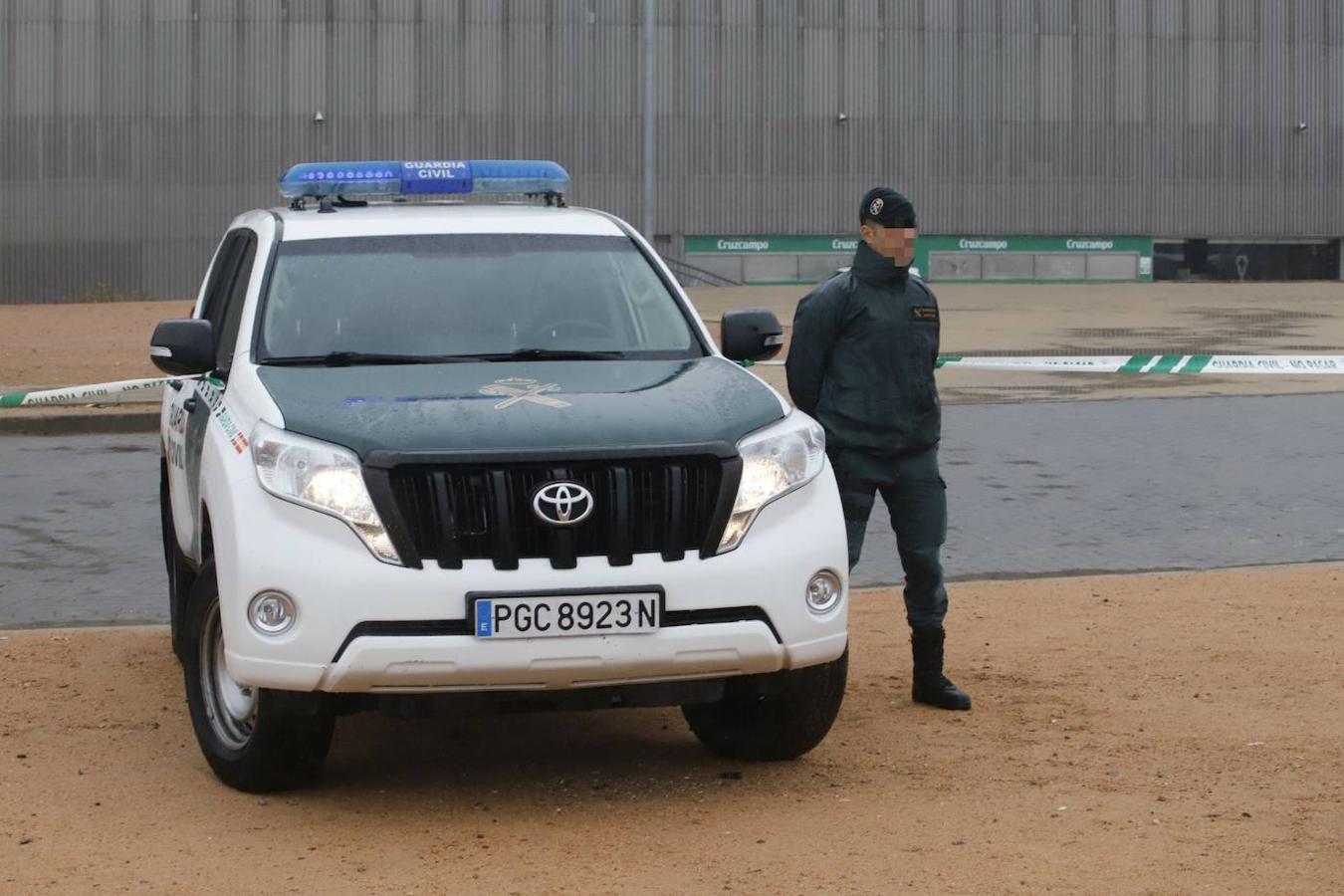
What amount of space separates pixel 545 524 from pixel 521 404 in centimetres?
50

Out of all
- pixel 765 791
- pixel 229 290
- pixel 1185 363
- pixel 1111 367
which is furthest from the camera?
pixel 1185 363

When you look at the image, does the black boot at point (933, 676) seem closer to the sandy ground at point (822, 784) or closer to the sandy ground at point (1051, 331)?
the sandy ground at point (822, 784)

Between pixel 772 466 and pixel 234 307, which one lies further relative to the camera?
pixel 234 307

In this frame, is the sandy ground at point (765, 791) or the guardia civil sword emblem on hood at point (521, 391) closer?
the sandy ground at point (765, 791)

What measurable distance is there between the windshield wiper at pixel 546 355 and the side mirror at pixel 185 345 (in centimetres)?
84

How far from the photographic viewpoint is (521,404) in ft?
19.3

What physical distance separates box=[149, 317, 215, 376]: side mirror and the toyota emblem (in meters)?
1.67

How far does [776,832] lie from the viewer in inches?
217

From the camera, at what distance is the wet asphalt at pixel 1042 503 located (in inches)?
409

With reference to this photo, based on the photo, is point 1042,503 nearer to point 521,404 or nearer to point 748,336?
point 748,336

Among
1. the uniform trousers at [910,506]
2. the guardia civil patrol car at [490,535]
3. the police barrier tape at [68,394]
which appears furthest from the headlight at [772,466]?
the police barrier tape at [68,394]

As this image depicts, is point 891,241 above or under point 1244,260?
under

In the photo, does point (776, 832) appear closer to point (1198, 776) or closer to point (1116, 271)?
point (1198, 776)

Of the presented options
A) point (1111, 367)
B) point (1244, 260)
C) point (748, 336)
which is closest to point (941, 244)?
point (1244, 260)
